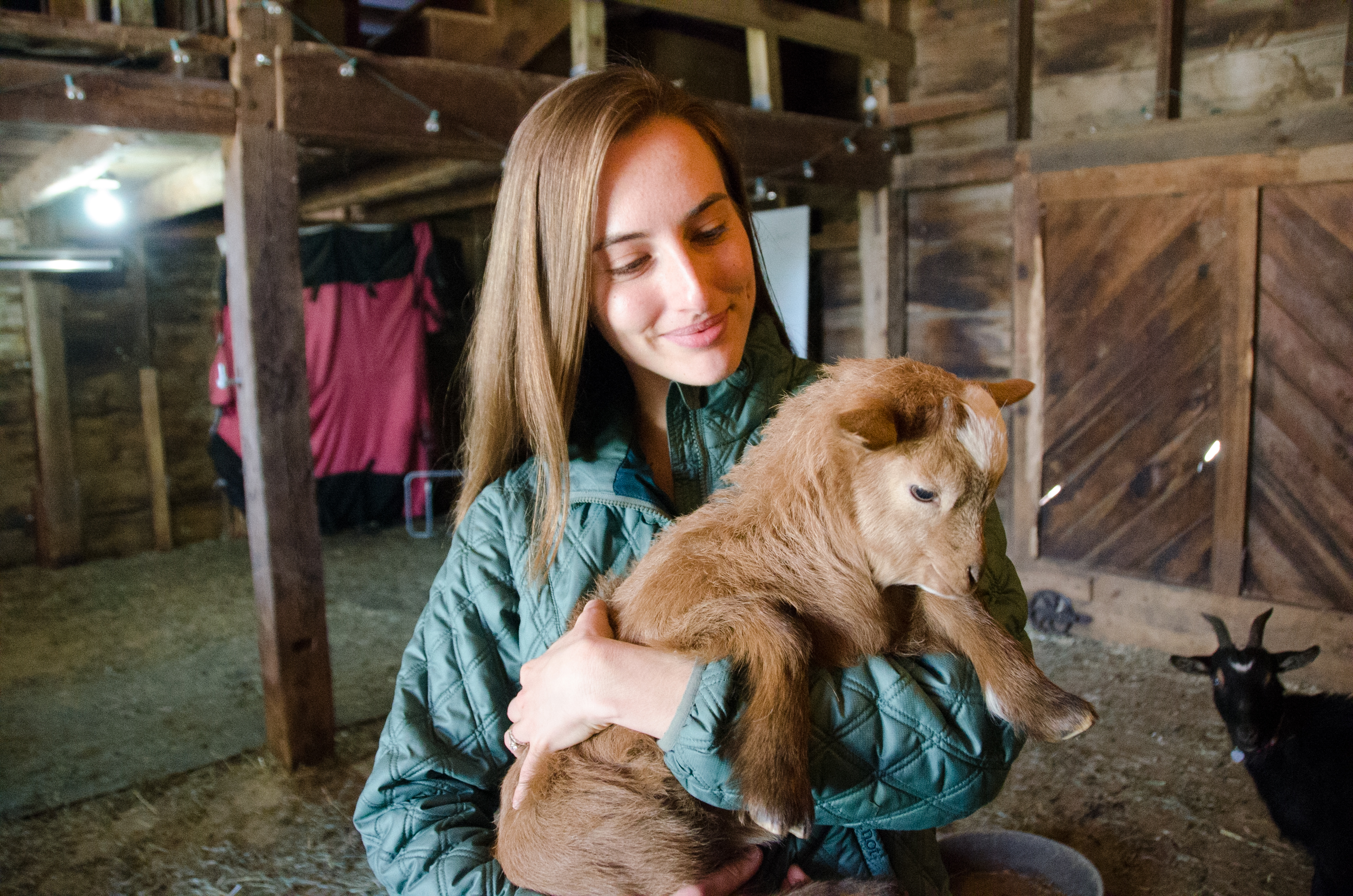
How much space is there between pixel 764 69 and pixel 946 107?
1149mm

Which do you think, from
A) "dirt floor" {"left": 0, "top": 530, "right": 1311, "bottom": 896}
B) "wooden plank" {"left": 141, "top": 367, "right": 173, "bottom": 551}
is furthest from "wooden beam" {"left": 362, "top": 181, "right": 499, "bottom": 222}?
"dirt floor" {"left": 0, "top": 530, "right": 1311, "bottom": 896}

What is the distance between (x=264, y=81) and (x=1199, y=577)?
4.88 meters

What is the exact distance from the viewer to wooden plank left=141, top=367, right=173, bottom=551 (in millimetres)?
7723

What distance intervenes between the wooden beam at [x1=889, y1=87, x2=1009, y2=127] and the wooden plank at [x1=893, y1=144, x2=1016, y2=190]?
0.67ft

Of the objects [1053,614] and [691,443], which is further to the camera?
[1053,614]

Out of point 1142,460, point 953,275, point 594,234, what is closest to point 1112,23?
point 953,275

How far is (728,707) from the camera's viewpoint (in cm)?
123

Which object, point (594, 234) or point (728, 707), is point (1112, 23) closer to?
point (594, 234)

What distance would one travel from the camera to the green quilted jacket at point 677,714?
1232 millimetres

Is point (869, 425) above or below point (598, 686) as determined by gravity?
above

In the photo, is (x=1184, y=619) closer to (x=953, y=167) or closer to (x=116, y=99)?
(x=953, y=167)

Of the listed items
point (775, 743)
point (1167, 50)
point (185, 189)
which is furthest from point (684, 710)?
point (185, 189)

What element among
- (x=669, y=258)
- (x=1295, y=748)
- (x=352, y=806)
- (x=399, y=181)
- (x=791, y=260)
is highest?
(x=399, y=181)

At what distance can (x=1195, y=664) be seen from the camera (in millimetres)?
3625
